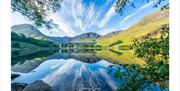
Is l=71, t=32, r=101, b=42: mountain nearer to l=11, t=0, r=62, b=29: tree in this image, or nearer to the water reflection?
the water reflection

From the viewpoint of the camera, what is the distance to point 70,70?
2699 millimetres

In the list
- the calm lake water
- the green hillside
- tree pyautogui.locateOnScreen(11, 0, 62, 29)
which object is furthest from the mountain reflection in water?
tree pyautogui.locateOnScreen(11, 0, 62, 29)

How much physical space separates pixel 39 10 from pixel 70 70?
1.63 ft

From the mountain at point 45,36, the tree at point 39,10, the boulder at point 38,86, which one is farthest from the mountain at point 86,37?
the boulder at point 38,86

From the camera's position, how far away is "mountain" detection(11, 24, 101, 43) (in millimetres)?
2654

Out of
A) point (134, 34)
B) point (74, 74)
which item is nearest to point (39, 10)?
point (74, 74)

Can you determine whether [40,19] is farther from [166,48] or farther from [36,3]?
[166,48]

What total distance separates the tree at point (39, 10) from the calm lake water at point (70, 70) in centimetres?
23

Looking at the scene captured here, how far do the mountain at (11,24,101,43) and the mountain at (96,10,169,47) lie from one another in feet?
0.23

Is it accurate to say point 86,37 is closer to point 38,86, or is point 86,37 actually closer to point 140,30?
point 140,30

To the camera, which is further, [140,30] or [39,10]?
[39,10]

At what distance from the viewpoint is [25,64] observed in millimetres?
2740

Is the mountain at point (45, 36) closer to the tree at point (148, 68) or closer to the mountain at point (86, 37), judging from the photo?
the mountain at point (86, 37)
